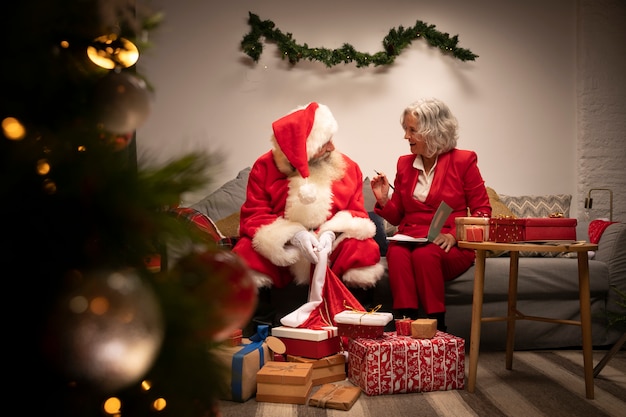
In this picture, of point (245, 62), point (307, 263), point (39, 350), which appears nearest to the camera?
point (39, 350)

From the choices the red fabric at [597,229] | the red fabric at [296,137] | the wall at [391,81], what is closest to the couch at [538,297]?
the red fabric at [597,229]

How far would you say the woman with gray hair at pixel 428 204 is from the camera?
259 cm

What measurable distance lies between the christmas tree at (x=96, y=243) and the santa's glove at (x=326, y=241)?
2.01 metres

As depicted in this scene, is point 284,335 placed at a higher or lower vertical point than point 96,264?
lower

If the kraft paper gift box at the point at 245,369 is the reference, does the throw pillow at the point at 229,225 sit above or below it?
above

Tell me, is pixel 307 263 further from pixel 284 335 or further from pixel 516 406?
pixel 516 406

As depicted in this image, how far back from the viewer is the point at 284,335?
2287mm

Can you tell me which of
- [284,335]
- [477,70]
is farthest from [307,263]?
[477,70]

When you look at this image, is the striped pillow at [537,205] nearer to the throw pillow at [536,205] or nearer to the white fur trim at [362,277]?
the throw pillow at [536,205]

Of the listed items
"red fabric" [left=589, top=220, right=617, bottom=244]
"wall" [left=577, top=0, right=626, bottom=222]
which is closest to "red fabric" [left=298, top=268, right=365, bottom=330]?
"red fabric" [left=589, top=220, right=617, bottom=244]

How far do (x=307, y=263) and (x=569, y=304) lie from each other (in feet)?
4.90

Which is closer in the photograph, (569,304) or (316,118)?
(316,118)

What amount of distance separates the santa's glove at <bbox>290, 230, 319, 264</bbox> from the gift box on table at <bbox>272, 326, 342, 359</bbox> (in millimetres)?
346

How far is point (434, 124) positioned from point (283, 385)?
60.1 inches
